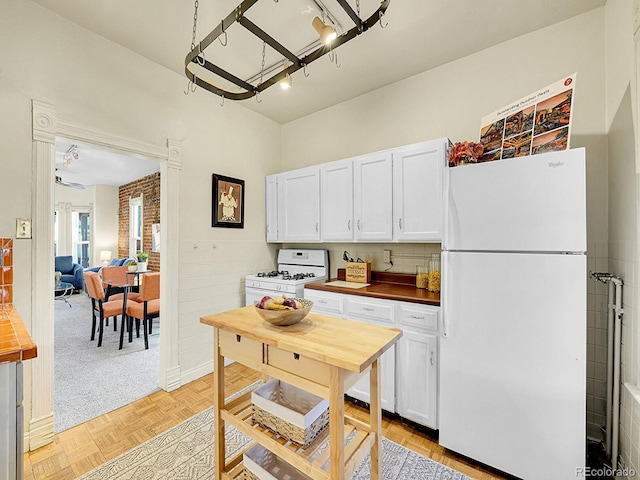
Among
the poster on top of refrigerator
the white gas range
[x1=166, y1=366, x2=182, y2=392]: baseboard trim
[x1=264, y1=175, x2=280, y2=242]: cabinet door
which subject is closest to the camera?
the poster on top of refrigerator

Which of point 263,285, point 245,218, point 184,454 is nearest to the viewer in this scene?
point 184,454

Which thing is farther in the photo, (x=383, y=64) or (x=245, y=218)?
(x=245, y=218)

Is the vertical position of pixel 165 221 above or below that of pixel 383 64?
below

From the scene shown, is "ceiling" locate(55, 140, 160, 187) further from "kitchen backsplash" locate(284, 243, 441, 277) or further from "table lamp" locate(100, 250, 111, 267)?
"kitchen backsplash" locate(284, 243, 441, 277)

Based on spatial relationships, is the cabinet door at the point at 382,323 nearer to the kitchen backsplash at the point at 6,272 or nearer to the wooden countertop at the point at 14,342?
the wooden countertop at the point at 14,342

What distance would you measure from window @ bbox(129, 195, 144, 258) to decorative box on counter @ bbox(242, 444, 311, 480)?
6381 millimetres

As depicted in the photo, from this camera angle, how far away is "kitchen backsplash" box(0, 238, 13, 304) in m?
1.80

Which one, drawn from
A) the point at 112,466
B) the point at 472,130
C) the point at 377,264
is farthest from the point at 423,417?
the point at 472,130

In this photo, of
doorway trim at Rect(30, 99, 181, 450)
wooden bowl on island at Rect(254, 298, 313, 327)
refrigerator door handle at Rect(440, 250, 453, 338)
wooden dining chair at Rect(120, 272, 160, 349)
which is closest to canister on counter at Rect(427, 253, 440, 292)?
refrigerator door handle at Rect(440, 250, 453, 338)

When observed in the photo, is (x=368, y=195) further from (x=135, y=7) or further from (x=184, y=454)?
(x=184, y=454)

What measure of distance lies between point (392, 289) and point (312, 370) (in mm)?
1514

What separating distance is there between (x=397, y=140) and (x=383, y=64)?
2.24 feet

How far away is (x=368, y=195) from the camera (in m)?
2.65

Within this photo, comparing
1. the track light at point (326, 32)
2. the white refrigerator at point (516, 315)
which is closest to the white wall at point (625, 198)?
the white refrigerator at point (516, 315)
